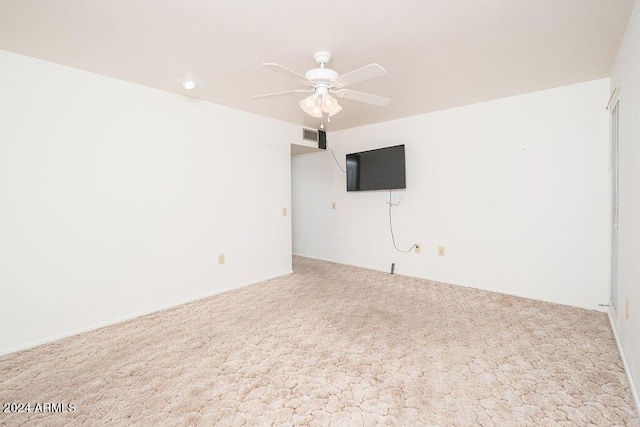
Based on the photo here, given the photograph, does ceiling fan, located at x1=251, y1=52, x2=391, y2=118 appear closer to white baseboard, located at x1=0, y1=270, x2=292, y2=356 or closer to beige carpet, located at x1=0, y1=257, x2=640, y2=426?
beige carpet, located at x1=0, y1=257, x2=640, y2=426

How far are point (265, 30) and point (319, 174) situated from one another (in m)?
3.43

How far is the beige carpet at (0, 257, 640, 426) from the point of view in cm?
165

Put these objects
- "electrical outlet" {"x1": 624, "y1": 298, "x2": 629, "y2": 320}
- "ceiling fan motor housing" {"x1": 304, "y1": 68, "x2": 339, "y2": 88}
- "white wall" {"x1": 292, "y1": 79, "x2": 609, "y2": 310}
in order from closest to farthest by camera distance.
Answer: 1. "electrical outlet" {"x1": 624, "y1": 298, "x2": 629, "y2": 320}
2. "ceiling fan motor housing" {"x1": 304, "y1": 68, "x2": 339, "y2": 88}
3. "white wall" {"x1": 292, "y1": 79, "x2": 609, "y2": 310}

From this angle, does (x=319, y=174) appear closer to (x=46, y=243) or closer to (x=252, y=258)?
(x=252, y=258)

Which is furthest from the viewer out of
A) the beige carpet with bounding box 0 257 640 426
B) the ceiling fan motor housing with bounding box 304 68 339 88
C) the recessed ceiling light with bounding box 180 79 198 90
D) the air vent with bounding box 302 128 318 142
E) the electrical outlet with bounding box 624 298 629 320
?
the air vent with bounding box 302 128 318 142

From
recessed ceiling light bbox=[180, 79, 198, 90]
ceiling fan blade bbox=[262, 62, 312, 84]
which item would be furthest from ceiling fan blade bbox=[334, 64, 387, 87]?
recessed ceiling light bbox=[180, 79, 198, 90]

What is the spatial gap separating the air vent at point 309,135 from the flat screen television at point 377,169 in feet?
2.10

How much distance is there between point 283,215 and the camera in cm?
449

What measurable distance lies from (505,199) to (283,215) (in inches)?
111

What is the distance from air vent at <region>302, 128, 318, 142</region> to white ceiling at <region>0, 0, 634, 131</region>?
1.71m

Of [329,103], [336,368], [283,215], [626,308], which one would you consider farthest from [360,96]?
[283,215]

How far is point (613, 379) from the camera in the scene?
1891 millimetres

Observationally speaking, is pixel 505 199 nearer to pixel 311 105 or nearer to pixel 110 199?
pixel 311 105

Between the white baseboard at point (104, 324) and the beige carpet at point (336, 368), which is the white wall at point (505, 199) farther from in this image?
the white baseboard at point (104, 324)
